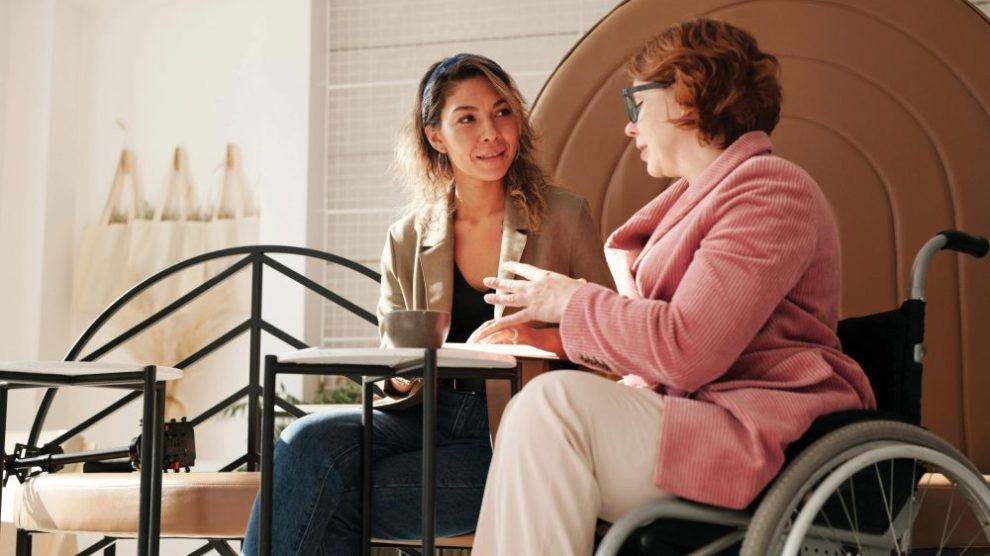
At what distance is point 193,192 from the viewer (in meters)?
5.28

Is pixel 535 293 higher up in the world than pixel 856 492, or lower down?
higher up

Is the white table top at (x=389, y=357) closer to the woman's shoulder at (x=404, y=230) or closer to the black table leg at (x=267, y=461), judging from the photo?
the black table leg at (x=267, y=461)

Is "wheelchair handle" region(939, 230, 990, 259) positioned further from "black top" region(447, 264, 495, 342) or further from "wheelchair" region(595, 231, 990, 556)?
"black top" region(447, 264, 495, 342)

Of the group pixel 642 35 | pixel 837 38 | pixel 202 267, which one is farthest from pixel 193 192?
pixel 837 38

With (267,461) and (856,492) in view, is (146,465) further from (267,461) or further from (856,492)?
(856,492)

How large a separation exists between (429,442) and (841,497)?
57 centimetres

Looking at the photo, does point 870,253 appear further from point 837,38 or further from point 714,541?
point 714,541

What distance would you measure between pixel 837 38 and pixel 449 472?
1.62 metres

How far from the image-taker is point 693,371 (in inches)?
56.6

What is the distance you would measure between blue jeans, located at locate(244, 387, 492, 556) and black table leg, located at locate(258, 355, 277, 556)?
23cm

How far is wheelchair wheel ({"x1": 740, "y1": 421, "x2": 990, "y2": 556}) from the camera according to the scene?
133 cm

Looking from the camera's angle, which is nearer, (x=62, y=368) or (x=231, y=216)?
(x=62, y=368)

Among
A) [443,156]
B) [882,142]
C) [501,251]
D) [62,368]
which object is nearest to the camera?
[62,368]

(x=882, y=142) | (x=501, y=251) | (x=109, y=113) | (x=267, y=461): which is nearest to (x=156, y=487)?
(x=267, y=461)
